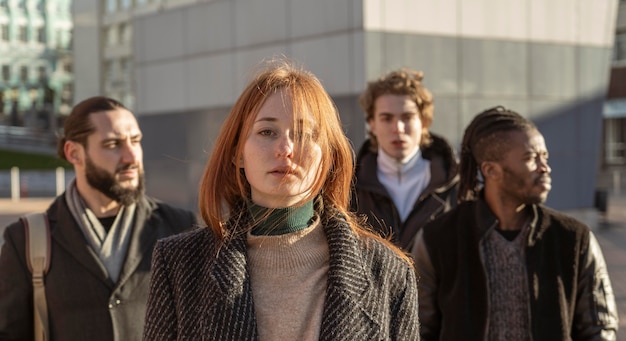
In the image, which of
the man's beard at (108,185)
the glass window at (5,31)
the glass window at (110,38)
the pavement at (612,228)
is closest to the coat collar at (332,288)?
the man's beard at (108,185)

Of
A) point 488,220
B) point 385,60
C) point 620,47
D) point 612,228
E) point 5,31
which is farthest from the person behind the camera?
point 5,31

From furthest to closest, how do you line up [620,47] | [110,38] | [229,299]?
[620,47], [110,38], [229,299]

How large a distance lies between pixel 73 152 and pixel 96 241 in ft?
1.56

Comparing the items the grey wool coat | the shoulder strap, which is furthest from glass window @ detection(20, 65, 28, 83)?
the grey wool coat

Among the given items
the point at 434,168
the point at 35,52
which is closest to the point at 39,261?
the point at 434,168

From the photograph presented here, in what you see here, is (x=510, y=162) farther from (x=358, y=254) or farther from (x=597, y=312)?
(x=358, y=254)

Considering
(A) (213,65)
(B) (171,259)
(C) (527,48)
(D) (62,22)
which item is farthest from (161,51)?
(D) (62,22)

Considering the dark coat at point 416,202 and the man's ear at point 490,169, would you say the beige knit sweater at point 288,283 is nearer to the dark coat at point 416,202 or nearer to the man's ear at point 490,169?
the man's ear at point 490,169

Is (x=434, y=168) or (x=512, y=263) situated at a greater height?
(x=434, y=168)

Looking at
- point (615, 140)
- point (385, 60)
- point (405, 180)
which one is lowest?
point (615, 140)

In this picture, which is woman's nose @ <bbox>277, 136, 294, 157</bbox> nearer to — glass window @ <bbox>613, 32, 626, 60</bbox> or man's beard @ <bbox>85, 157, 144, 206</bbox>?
man's beard @ <bbox>85, 157, 144, 206</bbox>

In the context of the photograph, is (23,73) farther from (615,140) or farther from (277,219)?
(277,219)

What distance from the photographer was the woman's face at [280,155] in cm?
217

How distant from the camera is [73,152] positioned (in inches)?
157
